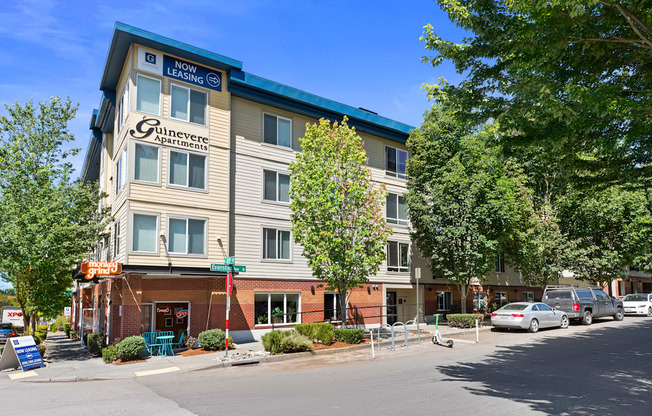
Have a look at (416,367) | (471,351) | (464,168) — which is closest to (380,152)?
(464,168)

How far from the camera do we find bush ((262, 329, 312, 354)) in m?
17.7

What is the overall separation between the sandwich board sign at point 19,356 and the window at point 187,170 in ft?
26.8

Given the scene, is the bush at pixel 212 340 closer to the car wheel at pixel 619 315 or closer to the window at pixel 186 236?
the window at pixel 186 236

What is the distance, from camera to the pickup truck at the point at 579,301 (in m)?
26.7

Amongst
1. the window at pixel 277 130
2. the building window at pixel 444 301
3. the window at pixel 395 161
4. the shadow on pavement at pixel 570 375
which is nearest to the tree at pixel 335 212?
the window at pixel 277 130

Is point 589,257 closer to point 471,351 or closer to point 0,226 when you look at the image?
point 471,351

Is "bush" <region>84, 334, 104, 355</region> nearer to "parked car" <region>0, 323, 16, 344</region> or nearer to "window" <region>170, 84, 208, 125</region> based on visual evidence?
"parked car" <region>0, 323, 16, 344</region>

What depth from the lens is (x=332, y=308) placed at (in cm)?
2633

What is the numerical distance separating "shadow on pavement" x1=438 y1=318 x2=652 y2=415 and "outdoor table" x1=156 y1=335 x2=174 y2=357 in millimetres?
10784

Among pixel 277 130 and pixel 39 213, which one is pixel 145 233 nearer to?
pixel 39 213

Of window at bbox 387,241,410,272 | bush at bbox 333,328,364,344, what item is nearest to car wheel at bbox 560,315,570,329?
window at bbox 387,241,410,272

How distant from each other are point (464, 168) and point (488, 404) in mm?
19404

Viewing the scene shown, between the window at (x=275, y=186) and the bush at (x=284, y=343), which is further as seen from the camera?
the window at (x=275, y=186)

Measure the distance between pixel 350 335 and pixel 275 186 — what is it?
8.91 meters
